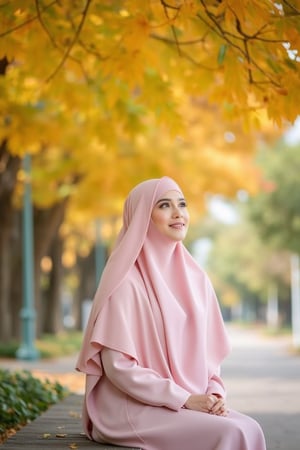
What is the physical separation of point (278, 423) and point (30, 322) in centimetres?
1261

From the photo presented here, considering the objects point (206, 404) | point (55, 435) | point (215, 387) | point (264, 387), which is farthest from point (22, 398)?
point (264, 387)

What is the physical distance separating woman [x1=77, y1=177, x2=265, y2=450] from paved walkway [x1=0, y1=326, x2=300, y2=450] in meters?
2.32

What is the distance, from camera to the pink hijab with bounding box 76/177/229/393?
16.4ft

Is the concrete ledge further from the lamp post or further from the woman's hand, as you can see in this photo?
the lamp post

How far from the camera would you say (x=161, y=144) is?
67.6 feet

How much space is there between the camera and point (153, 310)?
199 inches

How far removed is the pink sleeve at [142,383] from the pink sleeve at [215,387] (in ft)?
0.98

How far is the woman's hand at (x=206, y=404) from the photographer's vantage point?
188 inches

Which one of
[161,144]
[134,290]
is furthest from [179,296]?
[161,144]

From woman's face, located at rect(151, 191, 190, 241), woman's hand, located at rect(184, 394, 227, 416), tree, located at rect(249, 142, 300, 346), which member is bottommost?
woman's hand, located at rect(184, 394, 227, 416)

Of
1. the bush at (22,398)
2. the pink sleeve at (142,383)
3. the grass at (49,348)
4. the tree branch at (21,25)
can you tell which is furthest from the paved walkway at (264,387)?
the tree branch at (21,25)

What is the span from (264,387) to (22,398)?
6.09 meters

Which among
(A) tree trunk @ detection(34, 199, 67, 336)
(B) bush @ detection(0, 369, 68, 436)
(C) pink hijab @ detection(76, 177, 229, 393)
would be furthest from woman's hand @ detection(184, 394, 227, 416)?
(A) tree trunk @ detection(34, 199, 67, 336)

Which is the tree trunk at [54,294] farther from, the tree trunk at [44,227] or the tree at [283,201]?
the tree at [283,201]
